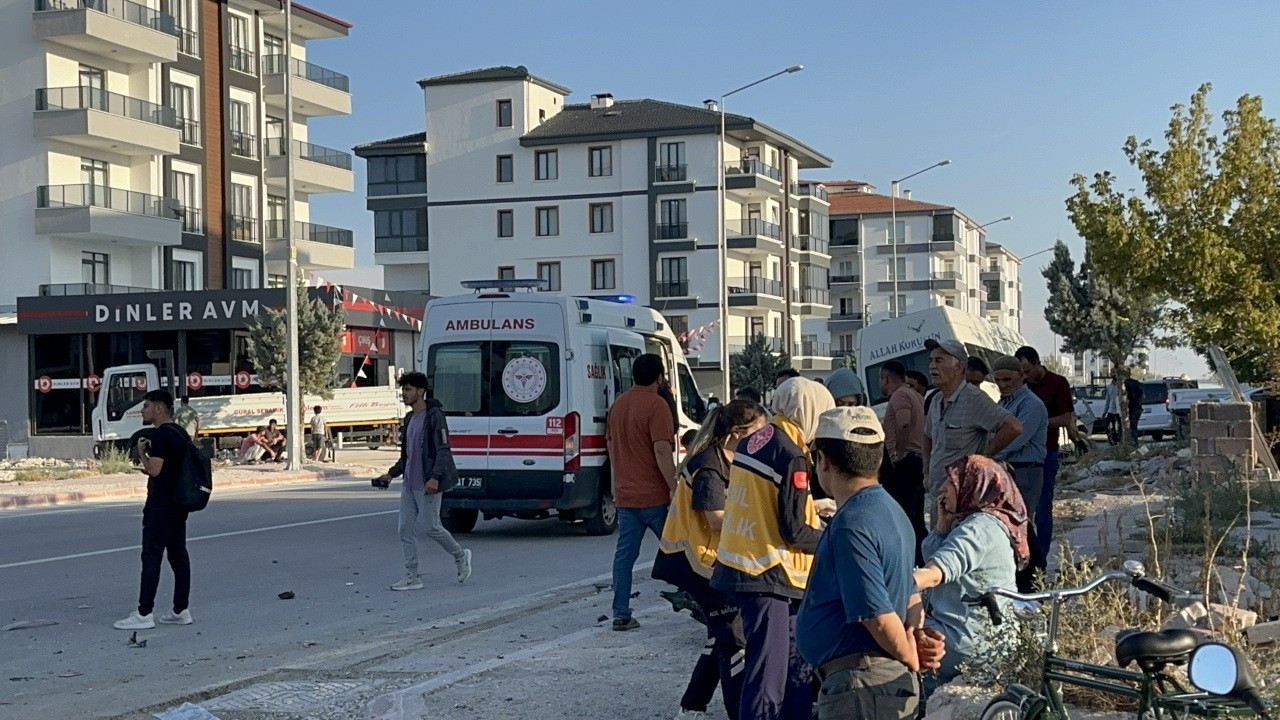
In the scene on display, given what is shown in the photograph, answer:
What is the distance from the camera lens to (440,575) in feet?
41.8

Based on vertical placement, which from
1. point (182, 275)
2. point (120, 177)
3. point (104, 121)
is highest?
point (104, 121)

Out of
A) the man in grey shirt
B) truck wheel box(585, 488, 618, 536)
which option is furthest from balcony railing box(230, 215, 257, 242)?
the man in grey shirt

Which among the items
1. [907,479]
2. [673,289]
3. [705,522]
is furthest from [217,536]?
[673,289]

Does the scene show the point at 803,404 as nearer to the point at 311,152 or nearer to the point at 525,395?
the point at 525,395

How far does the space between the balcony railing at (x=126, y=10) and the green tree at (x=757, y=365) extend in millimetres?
29879

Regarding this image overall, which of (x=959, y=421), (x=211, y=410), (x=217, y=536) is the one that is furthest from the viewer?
(x=211, y=410)

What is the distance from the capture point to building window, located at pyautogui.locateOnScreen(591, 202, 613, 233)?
71.4m

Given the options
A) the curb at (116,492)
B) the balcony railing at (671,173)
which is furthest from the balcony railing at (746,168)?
the curb at (116,492)

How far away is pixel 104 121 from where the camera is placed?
1730 inches

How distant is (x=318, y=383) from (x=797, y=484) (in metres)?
33.4

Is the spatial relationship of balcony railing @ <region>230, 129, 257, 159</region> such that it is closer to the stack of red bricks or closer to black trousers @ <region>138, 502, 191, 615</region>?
the stack of red bricks

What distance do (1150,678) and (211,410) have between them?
115 feet

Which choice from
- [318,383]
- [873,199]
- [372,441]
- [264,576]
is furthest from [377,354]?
[873,199]

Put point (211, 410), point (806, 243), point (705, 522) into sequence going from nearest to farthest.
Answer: point (705, 522) < point (211, 410) < point (806, 243)
